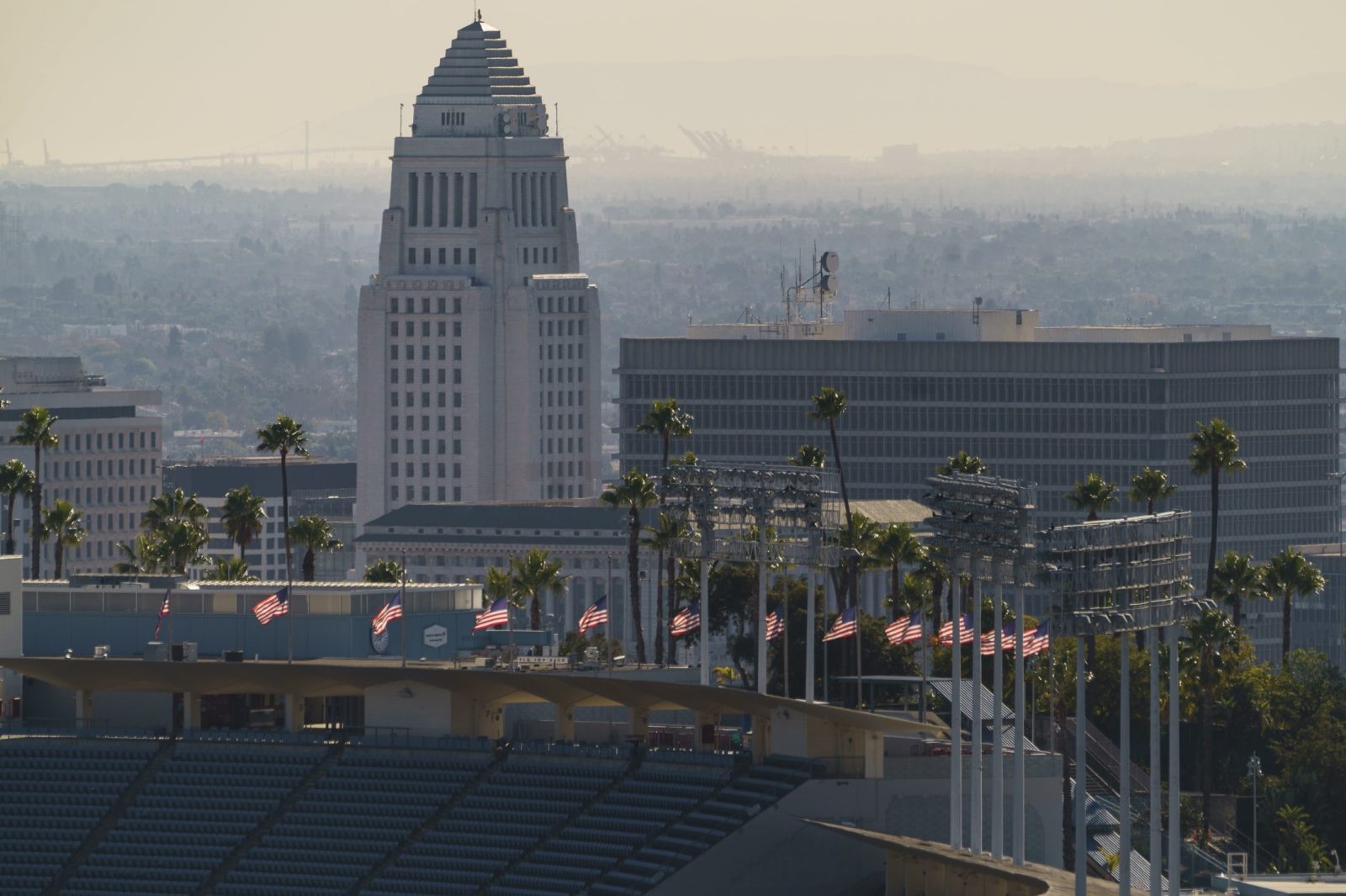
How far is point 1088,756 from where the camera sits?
6294 inches

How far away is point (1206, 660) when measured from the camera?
527ft

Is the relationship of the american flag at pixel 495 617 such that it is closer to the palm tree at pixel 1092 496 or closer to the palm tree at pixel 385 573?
the palm tree at pixel 1092 496

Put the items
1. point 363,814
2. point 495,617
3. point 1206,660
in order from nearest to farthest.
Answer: point 363,814
point 495,617
point 1206,660

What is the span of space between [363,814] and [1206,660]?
39189 millimetres

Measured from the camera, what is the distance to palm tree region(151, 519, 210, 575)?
191 m

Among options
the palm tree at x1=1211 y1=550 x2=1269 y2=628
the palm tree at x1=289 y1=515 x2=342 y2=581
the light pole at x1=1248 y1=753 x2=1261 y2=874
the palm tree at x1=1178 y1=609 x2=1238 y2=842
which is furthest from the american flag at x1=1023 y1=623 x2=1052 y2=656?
the palm tree at x1=289 y1=515 x2=342 y2=581

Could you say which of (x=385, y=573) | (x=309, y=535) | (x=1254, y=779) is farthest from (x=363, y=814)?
(x=309, y=535)

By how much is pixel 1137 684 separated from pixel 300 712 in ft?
133

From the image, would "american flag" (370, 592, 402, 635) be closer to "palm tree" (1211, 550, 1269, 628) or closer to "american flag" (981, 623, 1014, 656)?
"american flag" (981, 623, 1014, 656)

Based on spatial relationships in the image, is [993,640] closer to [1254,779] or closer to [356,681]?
[1254,779]

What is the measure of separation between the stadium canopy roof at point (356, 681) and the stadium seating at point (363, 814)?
7.00 feet

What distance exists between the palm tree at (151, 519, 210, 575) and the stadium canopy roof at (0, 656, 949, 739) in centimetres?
3638

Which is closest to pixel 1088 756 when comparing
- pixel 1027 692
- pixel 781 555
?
pixel 1027 692

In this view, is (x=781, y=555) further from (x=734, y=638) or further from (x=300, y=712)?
(x=734, y=638)
